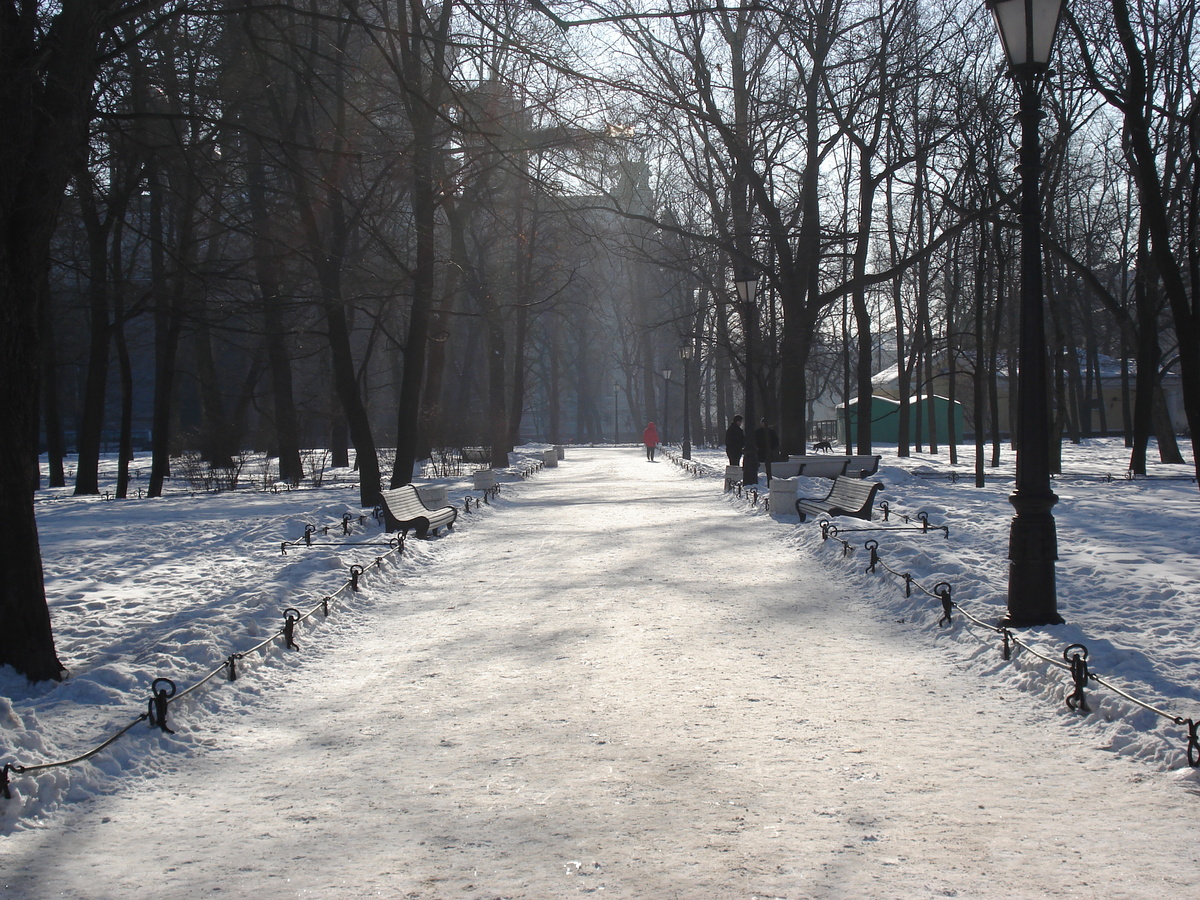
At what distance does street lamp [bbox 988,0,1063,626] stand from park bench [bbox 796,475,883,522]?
558cm

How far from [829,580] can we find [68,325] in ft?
151

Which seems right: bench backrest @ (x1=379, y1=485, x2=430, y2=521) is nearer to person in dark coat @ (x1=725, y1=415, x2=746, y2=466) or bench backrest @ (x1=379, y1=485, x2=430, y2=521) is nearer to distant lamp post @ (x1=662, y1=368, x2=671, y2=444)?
person in dark coat @ (x1=725, y1=415, x2=746, y2=466)

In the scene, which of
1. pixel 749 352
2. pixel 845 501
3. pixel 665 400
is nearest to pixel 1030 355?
pixel 845 501

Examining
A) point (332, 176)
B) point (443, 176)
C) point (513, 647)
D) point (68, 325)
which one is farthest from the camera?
point (68, 325)

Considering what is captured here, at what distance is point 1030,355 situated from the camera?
24.5ft

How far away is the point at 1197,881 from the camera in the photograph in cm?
337

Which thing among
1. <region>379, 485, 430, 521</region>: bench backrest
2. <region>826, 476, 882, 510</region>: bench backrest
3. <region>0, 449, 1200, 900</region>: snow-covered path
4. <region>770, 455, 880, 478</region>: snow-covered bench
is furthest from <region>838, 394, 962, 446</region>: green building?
<region>0, 449, 1200, 900</region>: snow-covered path

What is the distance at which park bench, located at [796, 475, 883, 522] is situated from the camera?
13.2m

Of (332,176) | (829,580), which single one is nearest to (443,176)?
(332,176)

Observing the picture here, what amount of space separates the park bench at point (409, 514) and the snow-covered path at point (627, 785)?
479 centimetres

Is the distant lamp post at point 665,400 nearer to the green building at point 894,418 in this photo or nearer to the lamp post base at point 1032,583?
the green building at point 894,418

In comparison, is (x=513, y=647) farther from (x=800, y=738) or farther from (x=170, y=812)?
(x=170, y=812)

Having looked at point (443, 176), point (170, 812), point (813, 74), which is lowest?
point (170, 812)

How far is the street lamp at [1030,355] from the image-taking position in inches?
276
